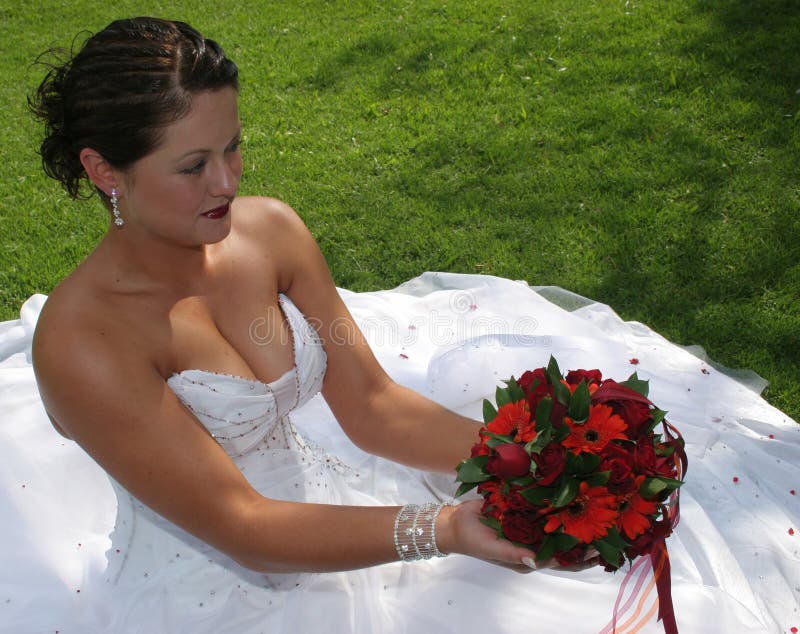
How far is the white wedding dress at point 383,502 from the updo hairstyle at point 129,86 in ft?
2.12

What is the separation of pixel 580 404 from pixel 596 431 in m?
0.08

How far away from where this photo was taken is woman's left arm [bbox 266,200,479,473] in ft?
9.25

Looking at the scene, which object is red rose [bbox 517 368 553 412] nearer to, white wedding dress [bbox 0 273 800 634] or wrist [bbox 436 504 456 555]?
wrist [bbox 436 504 456 555]

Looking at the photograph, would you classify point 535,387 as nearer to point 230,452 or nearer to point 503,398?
point 503,398

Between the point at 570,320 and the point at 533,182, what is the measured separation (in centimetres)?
187

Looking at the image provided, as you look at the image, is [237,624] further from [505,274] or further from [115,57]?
[505,274]

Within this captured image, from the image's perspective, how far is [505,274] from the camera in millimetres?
4918

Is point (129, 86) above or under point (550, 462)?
above

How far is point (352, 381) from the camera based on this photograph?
288cm

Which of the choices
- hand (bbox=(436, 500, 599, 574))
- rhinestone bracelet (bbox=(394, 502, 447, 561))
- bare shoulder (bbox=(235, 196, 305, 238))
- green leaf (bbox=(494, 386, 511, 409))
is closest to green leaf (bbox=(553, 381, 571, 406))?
green leaf (bbox=(494, 386, 511, 409))

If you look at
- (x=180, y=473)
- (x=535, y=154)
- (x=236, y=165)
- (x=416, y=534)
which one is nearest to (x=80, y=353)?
(x=180, y=473)

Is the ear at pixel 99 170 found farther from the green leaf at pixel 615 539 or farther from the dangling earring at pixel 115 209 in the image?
the green leaf at pixel 615 539

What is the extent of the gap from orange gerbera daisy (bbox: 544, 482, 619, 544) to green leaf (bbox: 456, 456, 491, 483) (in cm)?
19

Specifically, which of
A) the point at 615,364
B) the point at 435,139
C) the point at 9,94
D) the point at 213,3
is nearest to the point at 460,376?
the point at 615,364
